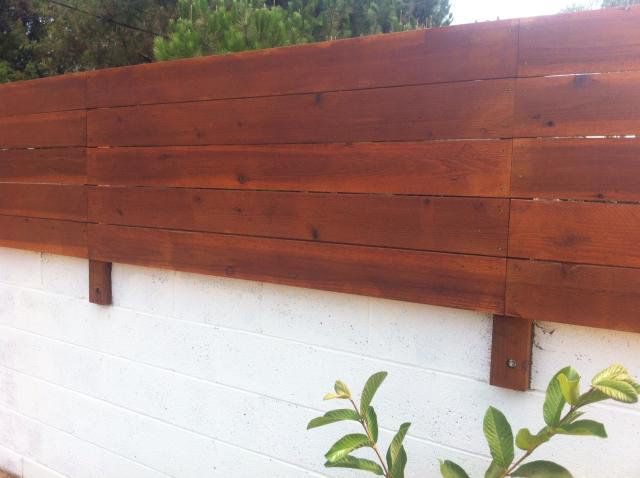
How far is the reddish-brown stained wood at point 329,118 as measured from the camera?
4.39 ft

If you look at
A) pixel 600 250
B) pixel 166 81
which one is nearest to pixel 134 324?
pixel 166 81

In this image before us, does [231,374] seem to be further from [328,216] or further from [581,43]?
[581,43]

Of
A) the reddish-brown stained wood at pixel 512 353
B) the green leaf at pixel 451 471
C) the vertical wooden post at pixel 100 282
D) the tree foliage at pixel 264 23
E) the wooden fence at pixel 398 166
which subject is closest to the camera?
the green leaf at pixel 451 471

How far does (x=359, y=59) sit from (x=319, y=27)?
3860 millimetres

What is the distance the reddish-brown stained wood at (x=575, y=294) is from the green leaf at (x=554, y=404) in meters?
0.30

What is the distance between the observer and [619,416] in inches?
48.4

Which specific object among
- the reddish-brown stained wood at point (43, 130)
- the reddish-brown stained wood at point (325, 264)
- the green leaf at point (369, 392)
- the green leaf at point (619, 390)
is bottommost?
the green leaf at point (369, 392)

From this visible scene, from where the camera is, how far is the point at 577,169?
122 cm

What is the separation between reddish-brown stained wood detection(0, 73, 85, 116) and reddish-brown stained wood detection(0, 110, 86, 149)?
28 mm

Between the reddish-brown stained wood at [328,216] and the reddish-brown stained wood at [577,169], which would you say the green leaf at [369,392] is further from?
the reddish-brown stained wood at [577,169]

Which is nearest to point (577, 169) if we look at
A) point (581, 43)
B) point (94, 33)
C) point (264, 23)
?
point (581, 43)

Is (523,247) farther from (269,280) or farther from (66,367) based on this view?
(66,367)

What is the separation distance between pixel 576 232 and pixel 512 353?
313 mm

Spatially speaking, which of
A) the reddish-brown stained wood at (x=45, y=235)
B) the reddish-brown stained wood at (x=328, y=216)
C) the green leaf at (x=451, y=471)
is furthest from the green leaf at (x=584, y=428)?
the reddish-brown stained wood at (x=45, y=235)
